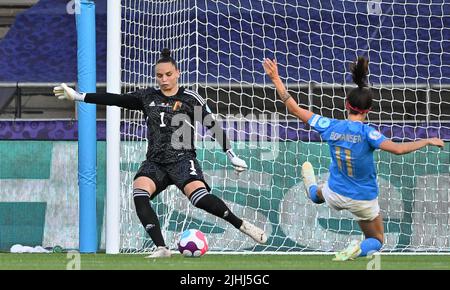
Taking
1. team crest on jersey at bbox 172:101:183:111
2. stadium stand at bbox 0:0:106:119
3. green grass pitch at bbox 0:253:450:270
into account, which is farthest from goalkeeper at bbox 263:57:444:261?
stadium stand at bbox 0:0:106:119

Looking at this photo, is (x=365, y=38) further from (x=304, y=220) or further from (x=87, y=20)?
(x=87, y=20)

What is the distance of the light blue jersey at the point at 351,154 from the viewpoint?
301 inches

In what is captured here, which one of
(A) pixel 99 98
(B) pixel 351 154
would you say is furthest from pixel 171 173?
(B) pixel 351 154

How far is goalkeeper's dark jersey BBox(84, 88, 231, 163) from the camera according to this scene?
8.27 metres

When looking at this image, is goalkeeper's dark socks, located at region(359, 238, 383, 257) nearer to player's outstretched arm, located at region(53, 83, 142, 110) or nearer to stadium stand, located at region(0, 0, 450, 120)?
player's outstretched arm, located at region(53, 83, 142, 110)

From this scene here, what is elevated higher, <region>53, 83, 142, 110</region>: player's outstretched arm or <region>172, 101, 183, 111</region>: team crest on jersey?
<region>53, 83, 142, 110</region>: player's outstretched arm

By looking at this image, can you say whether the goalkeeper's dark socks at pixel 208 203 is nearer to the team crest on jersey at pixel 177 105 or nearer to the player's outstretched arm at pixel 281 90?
the team crest on jersey at pixel 177 105

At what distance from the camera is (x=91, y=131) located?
9664 millimetres

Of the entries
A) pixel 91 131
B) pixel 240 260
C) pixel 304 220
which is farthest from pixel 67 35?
pixel 240 260

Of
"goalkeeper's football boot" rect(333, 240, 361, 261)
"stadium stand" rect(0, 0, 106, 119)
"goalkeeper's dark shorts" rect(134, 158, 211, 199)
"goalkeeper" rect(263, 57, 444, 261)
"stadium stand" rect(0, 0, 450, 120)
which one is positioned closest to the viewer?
"goalkeeper's football boot" rect(333, 240, 361, 261)

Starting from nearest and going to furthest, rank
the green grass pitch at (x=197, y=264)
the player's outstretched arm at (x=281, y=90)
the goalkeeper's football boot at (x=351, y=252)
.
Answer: the green grass pitch at (x=197, y=264), the player's outstretched arm at (x=281, y=90), the goalkeeper's football boot at (x=351, y=252)

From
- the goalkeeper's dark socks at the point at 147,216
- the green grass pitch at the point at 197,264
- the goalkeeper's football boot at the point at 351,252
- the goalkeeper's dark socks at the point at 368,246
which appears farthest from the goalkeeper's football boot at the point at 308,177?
the goalkeeper's dark socks at the point at 147,216

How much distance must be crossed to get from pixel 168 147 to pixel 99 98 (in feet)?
2.17

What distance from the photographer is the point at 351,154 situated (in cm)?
769
